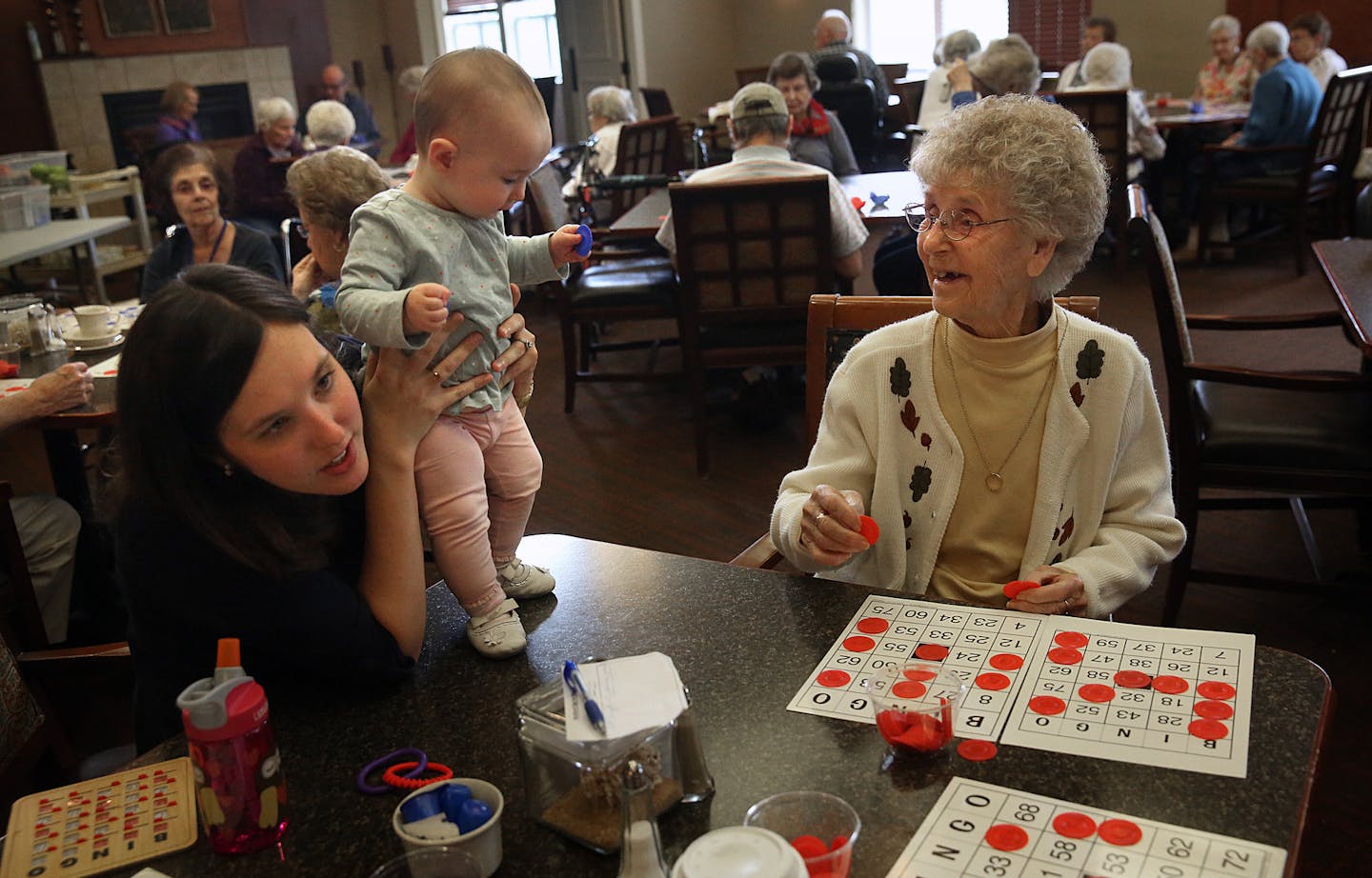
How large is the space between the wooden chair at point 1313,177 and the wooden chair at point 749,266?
3.57 m

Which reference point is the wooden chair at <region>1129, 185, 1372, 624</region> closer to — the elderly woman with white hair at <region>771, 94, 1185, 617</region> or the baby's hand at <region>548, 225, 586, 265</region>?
the elderly woman with white hair at <region>771, 94, 1185, 617</region>

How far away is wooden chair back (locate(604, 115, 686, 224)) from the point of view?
20.1ft

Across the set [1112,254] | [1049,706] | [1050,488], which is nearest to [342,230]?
[1050,488]

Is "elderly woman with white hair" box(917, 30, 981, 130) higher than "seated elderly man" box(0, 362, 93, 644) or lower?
higher

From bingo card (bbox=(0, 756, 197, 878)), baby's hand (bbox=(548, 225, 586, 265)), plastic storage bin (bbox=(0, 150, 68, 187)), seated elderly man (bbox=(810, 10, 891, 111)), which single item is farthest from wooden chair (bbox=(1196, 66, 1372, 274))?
plastic storage bin (bbox=(0, 150, 68, 187))

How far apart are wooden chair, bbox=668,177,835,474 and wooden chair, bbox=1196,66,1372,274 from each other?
3575 millimetres

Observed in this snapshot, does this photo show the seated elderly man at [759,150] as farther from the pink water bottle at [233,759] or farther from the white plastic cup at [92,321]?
the pink water bottle at [233,759]

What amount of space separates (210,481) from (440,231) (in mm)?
502

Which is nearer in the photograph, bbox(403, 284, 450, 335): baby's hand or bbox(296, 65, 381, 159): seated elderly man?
bbox(403, 284, 450, 335): baby's hand

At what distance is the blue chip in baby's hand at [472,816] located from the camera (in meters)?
1.02

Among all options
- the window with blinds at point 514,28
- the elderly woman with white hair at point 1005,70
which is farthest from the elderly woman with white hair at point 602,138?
the window with blinds at point 514,28

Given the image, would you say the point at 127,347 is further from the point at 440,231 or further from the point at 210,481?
the point at 440,231

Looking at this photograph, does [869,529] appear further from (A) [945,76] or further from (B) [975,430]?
(A) [945,76]

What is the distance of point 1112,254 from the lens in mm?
7125
